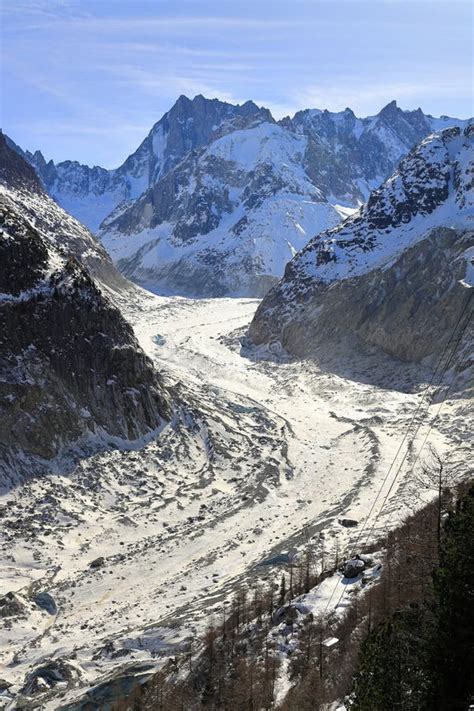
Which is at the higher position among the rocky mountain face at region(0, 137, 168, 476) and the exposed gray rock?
the rocky mountain face at region(0, 137, 168, 476)

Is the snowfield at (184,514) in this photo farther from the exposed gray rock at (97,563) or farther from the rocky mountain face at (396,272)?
the rocky mountain face at (396,272)

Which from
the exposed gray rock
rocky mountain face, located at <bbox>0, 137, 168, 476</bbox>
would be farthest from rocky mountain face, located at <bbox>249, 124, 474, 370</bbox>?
the exposed gray rock

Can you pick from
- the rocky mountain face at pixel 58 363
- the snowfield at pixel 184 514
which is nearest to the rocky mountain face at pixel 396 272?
the snowfield at pixel 184 514

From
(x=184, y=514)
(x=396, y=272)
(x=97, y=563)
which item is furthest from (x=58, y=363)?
(x=396, y=272)

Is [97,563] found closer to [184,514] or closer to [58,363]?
[184,514]

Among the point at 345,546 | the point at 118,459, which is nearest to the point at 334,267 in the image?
the point at 118,459

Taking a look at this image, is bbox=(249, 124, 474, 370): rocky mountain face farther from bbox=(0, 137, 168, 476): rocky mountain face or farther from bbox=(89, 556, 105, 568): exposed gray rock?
bbox=(89, 556, 105, 568): exposed gray rock
